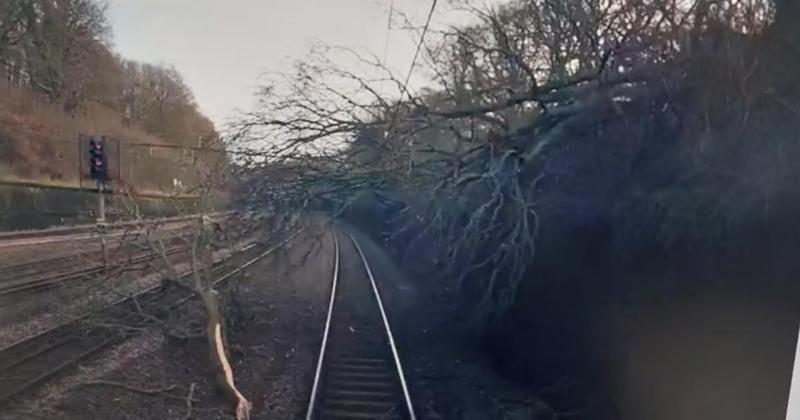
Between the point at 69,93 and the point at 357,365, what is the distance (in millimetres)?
1624

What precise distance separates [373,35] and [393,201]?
119cm

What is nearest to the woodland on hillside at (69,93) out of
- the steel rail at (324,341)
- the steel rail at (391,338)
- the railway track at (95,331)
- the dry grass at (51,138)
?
the dry grass at (51,138)

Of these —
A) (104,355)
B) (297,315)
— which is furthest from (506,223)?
(104,355)

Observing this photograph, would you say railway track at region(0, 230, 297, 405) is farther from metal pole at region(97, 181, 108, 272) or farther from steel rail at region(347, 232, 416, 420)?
steel rail at region(347, 232, 416, 420)

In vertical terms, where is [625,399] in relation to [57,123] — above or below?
below

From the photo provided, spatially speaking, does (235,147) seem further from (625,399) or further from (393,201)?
(625,399)

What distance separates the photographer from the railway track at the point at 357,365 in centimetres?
203

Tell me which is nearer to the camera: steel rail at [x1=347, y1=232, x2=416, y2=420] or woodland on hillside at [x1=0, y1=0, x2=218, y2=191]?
woodland on hillside at [x1=0, y1=0, x2=218, y2=191]

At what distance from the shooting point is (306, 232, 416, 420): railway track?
2033mm

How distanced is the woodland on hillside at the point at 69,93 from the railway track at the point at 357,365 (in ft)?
3.32

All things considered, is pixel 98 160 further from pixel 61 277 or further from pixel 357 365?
pixel 357 365

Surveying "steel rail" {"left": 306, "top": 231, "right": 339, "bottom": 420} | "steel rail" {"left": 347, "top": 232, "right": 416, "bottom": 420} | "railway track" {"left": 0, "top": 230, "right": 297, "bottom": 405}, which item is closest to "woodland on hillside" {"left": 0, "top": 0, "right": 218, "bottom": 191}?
"railway track" {"left": 0, "top": 230, "right": 297, "bottom": 405}

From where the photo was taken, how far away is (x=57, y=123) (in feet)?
4.32

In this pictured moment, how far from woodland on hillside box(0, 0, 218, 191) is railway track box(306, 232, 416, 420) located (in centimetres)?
101
